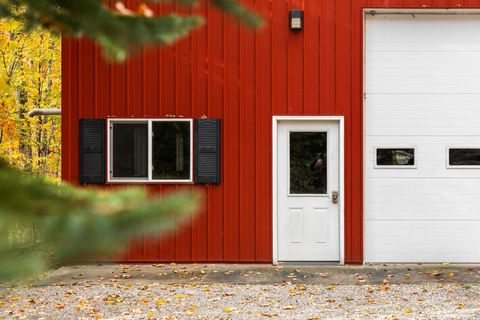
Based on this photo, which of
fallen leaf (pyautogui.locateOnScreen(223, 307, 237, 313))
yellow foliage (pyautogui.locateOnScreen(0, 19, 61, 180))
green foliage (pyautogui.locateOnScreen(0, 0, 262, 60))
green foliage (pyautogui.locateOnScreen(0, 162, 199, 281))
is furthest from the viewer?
yellow foliage (pyautogui.locateOnScreen(0, 19, 61, 180))

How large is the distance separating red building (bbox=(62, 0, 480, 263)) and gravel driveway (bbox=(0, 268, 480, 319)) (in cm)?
130

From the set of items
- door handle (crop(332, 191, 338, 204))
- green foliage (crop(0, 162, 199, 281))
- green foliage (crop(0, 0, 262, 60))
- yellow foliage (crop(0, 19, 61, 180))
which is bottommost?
door handle (crop(332, 191, 338, 204))

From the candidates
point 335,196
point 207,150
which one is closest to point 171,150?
point 207,150

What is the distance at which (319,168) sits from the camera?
34.3ft

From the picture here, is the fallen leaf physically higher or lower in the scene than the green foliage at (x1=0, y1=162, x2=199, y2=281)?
lower

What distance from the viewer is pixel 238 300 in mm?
7969

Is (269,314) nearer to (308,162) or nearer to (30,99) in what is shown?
(308,162)

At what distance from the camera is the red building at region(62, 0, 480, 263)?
10.4 meters

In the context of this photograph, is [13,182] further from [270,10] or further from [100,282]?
[270,10]

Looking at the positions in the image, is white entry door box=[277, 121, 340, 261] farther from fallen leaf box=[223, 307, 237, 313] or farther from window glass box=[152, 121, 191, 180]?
fallen leaf box=[223, 307, 237, 313]

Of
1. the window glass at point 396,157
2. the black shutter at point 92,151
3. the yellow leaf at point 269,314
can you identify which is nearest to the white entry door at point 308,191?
the window glass at point 396,157

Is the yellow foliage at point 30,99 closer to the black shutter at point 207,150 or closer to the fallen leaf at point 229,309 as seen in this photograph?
the black shutter at point 207,150

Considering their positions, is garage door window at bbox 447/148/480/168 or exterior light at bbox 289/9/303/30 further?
garage door window at bbox 447/148/480/168

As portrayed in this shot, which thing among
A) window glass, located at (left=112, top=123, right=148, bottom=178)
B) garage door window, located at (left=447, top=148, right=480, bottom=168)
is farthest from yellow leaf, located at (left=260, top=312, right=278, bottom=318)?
garage door window, located at (left=447, top=148, right=480, bottom=168)
